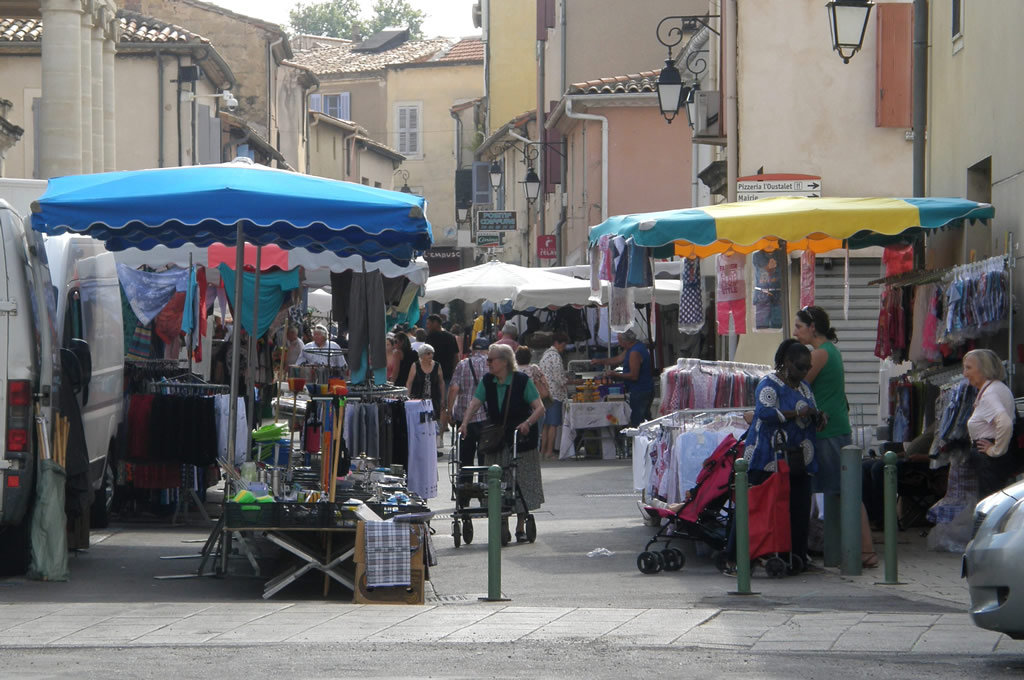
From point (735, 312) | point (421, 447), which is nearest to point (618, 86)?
point (735, 312)

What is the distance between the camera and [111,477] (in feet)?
45.7

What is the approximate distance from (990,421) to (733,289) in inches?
167

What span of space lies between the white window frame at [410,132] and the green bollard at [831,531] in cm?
5677

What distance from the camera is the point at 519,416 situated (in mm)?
13133

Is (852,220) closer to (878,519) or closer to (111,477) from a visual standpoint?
(878,519)

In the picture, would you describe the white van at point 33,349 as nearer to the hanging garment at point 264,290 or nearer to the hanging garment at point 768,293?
the hanging garment at point 264,290

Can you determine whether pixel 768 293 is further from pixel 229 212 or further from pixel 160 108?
pixel 160 108

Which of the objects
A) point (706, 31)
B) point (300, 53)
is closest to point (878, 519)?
point (706, 31)

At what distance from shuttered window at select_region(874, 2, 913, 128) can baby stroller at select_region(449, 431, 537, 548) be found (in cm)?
973

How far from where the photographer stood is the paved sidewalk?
→ 802cm

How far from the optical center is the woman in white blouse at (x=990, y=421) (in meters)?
A: 11.2

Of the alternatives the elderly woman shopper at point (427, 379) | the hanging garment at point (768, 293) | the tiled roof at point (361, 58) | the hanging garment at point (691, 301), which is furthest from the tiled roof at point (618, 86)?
the tiled roof at point (361, 58)

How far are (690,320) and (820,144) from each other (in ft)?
20.2

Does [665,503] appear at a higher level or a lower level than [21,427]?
lower
